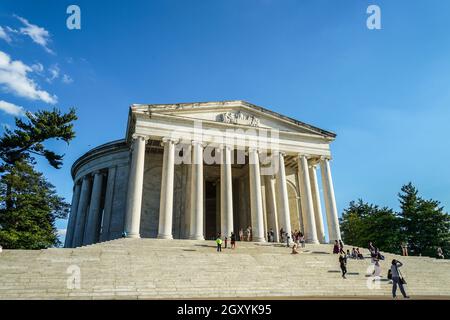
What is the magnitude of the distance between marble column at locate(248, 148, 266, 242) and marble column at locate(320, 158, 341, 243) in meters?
8.04

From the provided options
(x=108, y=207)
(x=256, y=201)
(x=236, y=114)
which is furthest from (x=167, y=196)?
(x=236, y=114)

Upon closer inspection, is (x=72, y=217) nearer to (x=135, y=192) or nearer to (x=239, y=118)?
(x=135, y=192)

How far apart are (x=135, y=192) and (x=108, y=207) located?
34.3ft

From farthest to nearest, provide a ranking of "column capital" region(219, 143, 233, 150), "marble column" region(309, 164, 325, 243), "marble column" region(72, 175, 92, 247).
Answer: "marble column" region(72, 175, 92, 247), "marble column" region(309, 164, 325, 243), "column capital" region(219, 143, 233, 150)

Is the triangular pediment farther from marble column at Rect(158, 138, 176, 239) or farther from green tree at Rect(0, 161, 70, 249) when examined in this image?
green tree at Rect(0, 161, 70, 249)

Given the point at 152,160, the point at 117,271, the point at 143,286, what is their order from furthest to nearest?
the point at 152,160, the point at 117,271, the point at 143,286

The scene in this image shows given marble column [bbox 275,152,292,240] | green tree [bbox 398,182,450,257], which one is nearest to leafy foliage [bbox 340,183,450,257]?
green tree [bbox 398,182,450,257]

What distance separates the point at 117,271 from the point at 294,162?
27.7 metres

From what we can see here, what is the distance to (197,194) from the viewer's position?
2941 cm

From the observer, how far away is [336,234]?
1270 inches

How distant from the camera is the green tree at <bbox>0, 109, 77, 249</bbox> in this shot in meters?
25.0

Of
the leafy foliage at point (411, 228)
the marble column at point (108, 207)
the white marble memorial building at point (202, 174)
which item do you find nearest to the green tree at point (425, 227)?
the leafy foliage at point (411, 228)
